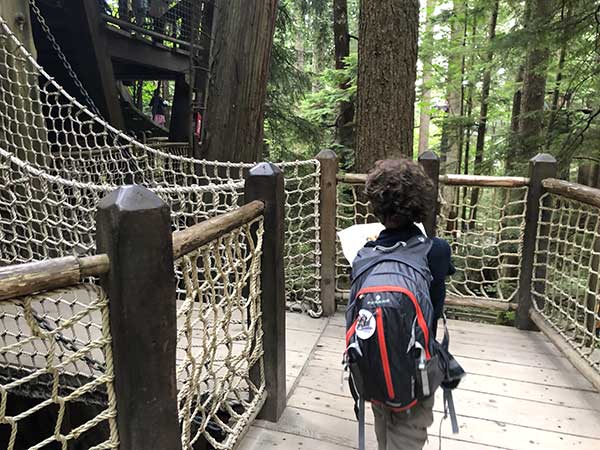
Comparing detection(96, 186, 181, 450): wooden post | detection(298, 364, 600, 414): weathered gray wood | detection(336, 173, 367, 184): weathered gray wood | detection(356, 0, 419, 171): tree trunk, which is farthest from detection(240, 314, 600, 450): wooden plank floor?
detection(356, 0, 419, 171): tree trunk

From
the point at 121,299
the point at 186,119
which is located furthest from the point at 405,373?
the point at 186,119

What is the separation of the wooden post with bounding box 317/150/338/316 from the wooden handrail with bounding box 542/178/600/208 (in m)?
1.10

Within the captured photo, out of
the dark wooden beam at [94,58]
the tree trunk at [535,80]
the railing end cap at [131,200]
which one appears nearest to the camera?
the railing end cap at [131,200]

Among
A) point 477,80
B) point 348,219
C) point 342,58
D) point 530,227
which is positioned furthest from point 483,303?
point 477,80

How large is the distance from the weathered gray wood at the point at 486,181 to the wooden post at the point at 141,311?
1.91 metres

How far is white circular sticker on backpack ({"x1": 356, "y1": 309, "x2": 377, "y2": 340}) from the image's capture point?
3.35 ft

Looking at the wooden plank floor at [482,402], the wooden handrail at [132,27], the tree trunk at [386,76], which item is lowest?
the wooden plank floor at [482,402]

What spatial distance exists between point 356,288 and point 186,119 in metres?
6.16

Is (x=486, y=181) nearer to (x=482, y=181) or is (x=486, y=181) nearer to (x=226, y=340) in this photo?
(x=482, y=181)

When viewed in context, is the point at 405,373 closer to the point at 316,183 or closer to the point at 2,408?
the point at 2,408

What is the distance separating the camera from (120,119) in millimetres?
5633

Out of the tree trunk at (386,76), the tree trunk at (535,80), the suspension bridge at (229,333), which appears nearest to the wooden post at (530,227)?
the suspension bridge at (229,333)

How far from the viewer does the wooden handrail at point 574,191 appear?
1.86 metres

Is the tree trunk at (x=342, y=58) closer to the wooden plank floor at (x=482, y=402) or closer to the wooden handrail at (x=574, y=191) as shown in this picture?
the wooden handrail at (x=574, y=191)
